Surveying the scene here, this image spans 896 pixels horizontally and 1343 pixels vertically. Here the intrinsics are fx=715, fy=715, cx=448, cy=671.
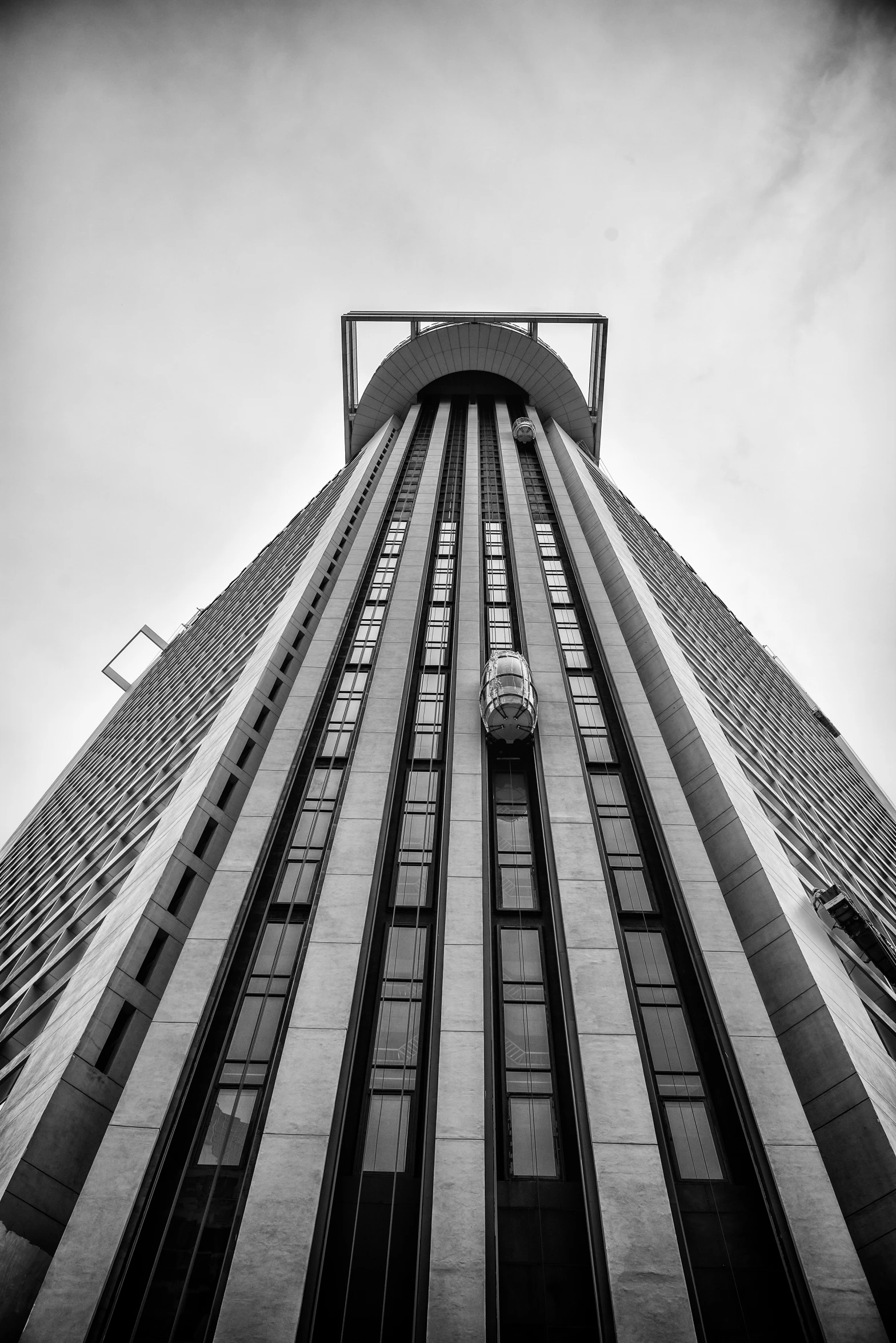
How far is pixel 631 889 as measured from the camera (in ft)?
59.4

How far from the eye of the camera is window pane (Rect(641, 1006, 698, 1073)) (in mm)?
14414

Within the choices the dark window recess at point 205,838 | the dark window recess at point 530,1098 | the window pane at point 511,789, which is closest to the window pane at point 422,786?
the dark window recess at point 530,1098

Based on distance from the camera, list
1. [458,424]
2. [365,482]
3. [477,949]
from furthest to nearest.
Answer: [458,424]
[365,482]
[477,949]

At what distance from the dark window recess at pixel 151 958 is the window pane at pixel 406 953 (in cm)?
505

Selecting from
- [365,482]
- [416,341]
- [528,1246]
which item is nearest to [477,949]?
[528,1246]

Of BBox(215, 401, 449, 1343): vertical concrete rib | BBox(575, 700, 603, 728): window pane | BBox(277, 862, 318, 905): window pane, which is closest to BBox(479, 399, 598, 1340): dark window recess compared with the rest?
BBox(575, 700, 603, 728): window pane

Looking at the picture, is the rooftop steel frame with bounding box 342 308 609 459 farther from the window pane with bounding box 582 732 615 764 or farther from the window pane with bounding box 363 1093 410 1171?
the window pane with bounding box 363 1093 410 1171

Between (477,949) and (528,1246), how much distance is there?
5.17m

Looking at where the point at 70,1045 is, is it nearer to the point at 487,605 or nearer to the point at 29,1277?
the point at 29,1277

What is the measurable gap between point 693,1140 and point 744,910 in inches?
213

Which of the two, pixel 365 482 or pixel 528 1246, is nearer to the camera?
pixel 528 1246

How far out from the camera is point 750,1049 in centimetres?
1388

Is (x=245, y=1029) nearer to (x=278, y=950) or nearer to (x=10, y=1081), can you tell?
(x=278, y=950)

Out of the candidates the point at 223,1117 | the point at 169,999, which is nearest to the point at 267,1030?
the point at 223,1117
